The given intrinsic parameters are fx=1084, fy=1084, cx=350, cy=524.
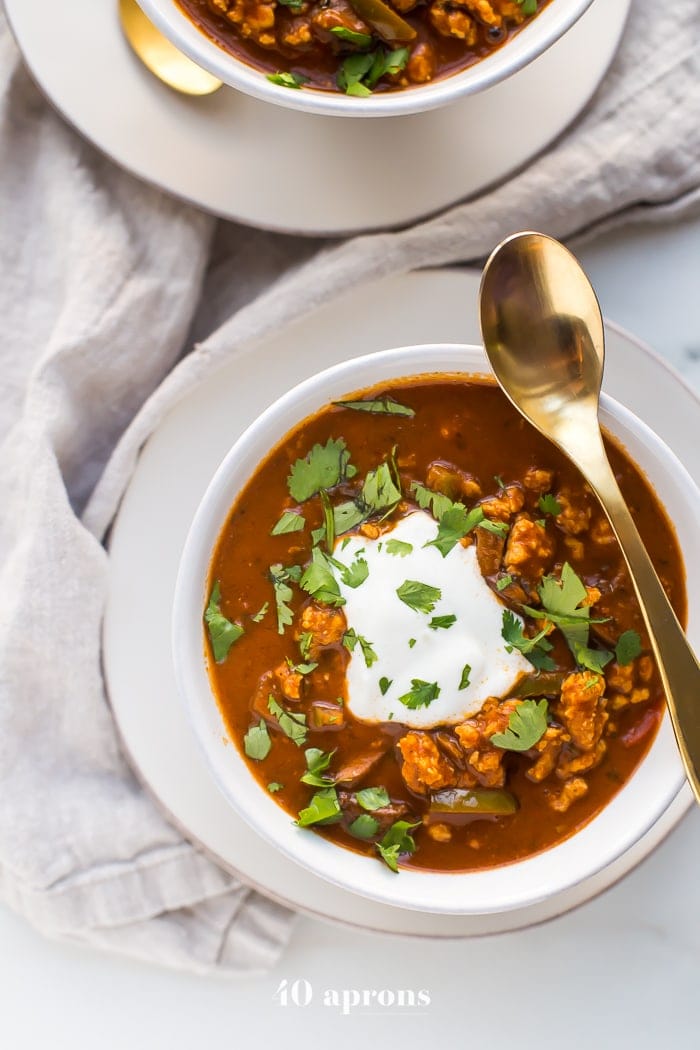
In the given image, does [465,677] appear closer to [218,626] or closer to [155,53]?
[218,626]

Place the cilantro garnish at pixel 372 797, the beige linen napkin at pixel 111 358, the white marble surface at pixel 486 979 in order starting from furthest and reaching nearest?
the white marble surface at pixel 486 979 < the beige linen napkin at pixel 111 358 < the cilantro garnish at pixel 372 797

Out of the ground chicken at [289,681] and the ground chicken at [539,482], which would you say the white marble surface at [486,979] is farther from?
the ground chicken at [289,681]

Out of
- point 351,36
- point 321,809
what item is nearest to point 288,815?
point 321,809

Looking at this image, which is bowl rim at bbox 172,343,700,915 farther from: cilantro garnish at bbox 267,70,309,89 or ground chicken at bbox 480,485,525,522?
cilantro garnish at bbox 267,70,309,89

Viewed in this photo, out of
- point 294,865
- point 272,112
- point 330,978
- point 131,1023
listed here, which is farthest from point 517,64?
point 131,1023

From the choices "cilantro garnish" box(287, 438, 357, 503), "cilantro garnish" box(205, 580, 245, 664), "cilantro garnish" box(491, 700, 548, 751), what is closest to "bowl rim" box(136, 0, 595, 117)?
"cilantro garnish" box(287, 438, 357, 503)

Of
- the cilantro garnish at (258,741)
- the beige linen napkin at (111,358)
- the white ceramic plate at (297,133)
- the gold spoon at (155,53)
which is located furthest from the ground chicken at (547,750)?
the gold spoon at (155,53)

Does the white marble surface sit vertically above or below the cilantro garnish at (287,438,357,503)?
below
